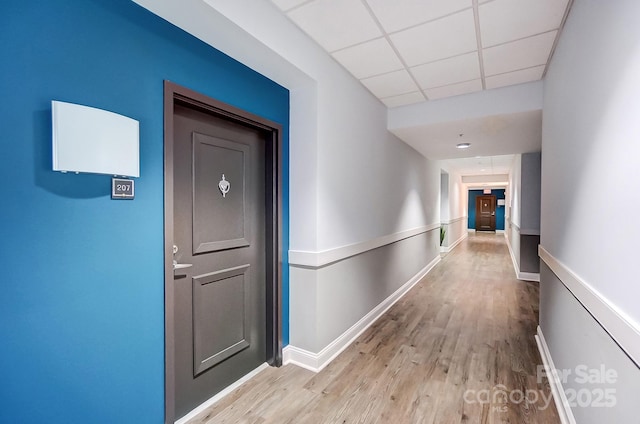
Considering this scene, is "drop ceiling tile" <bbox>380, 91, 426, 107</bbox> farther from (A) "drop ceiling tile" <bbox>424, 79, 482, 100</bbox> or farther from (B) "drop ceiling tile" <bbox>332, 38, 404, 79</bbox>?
(B) "drop ceiling tile" <bbox>332, 38, 404, 79</bbox>

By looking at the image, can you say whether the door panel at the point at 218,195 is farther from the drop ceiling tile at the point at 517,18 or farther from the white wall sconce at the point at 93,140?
the drop ceiling tile at the point at 517,18

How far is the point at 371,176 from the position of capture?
3352 millimetres

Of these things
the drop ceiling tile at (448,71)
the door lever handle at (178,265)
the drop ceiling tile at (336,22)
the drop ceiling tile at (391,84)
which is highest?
the drop ceiling tile at (336,22)

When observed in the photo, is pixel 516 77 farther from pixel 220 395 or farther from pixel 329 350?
pixel 220 395

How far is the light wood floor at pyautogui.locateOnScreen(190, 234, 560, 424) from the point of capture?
1.90 metres

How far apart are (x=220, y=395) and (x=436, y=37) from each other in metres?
3.00

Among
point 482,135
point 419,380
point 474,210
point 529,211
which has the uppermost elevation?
point 482,135

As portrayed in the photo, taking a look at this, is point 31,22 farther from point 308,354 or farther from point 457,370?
point 457,370

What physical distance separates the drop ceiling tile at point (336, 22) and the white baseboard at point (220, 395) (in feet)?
8.60

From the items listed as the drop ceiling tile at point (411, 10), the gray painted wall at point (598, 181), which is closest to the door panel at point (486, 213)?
the gray painted wall at point (598, 181)

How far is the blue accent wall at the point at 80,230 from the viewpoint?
3.69 feet

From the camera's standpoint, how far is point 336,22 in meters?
2.02

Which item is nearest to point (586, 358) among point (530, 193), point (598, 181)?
point (598, 181)

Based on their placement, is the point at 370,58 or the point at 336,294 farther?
the point at 336,294
